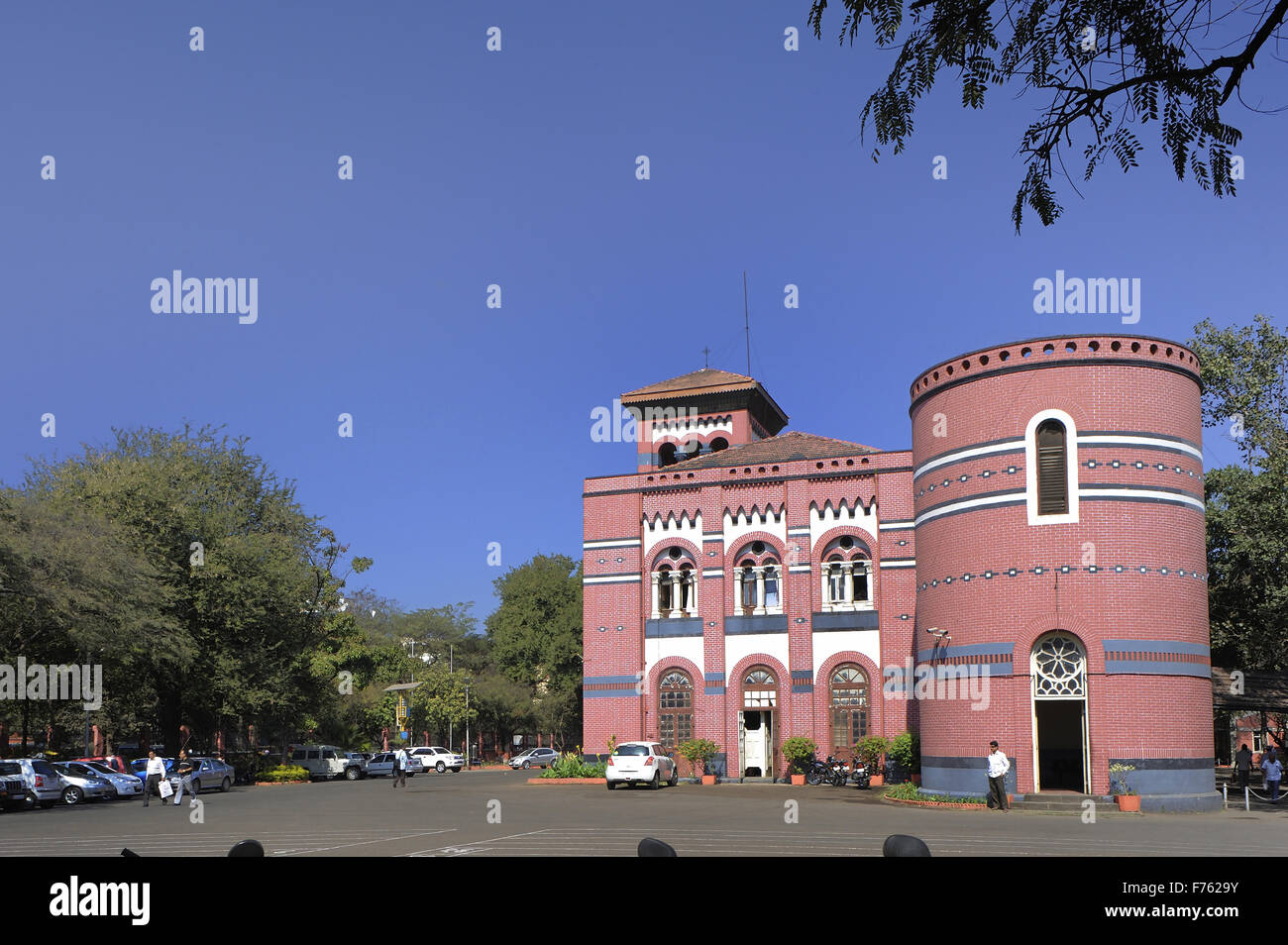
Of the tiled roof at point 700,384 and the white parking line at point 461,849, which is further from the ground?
the tiled roof at point 700,384

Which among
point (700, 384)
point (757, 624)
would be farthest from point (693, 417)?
point (757, 624)

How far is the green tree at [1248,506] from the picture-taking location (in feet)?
117

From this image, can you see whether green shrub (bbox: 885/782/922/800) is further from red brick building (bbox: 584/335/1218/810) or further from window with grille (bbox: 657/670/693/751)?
window with grille (bbox: 657/670/693/751)

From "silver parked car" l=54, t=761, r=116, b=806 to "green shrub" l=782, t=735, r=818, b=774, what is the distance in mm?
22367

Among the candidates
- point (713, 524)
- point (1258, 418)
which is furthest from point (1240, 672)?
point (713, 524)

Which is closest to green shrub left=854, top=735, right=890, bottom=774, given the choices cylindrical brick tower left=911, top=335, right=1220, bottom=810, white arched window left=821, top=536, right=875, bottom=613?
white arched window left=821, top=536, right=875, bottom=613

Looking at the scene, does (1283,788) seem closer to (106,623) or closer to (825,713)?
(825,713)

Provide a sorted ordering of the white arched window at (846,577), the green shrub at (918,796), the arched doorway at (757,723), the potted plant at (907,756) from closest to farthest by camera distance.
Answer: the green shrub at (918,796), the potted plant at (907,756), the white arched window at (846,577), the arched doorway at (757,723)

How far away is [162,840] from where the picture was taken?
19406 mm

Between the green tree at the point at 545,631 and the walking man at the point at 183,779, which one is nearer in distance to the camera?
the walking man at the point at 183,779

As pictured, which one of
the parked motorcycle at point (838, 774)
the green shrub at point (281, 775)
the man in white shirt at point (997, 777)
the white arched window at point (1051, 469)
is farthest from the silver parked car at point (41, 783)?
the white arched window at point (1051, 469)

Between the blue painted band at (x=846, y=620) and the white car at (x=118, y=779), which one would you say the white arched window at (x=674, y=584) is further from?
the white car at (x=118, y=779)

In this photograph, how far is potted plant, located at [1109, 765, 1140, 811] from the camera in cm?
2471

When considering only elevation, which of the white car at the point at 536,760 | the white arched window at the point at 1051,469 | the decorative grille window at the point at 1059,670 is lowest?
the white car at the point at 536,760
